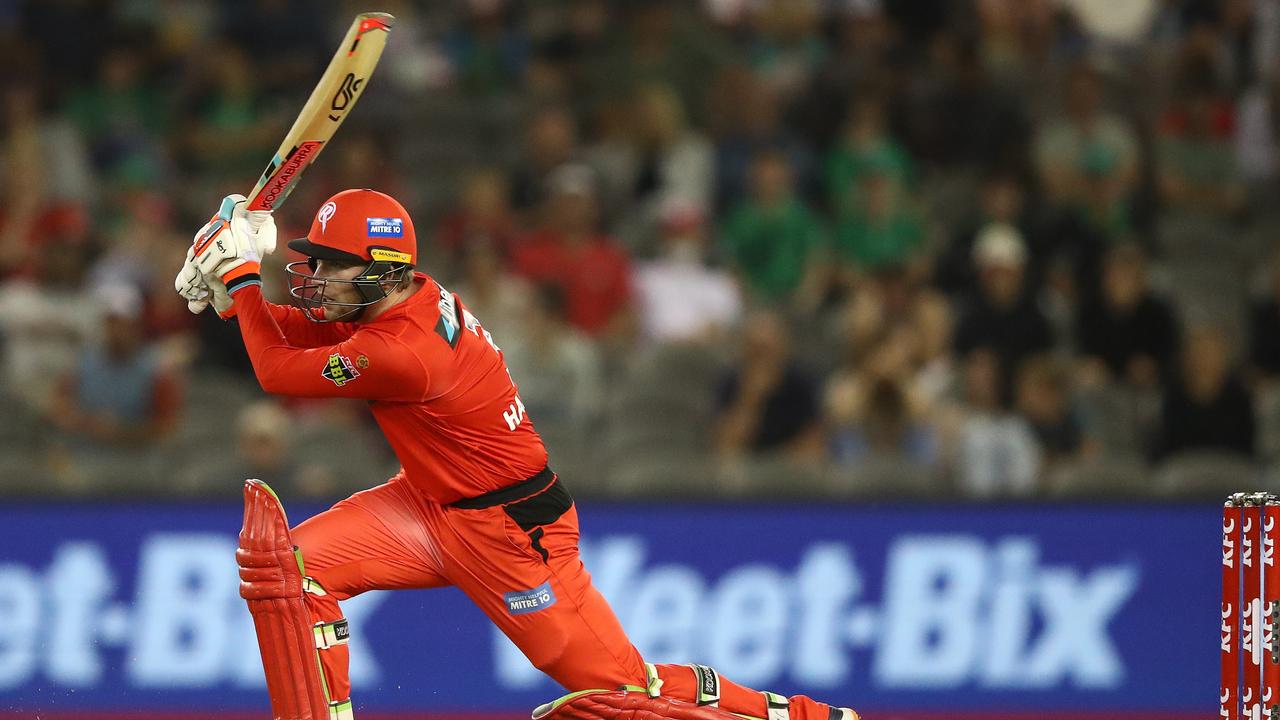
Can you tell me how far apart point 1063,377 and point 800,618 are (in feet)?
10.4

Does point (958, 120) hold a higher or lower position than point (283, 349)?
higher

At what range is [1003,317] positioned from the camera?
44.5ft

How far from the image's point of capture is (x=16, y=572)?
442 inches

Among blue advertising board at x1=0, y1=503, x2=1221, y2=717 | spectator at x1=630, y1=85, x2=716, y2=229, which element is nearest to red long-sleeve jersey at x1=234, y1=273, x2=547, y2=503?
blue advertising board at x1=0, y1=503, x2=1221, y2=717

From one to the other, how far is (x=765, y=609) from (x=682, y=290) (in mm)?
3492

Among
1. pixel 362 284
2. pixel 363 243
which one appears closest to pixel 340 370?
pixel 362 284

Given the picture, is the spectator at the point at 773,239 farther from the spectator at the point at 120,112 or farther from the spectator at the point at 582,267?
the spectator at the point at 120,112

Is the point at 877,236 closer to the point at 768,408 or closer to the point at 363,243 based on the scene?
the point at 768,408

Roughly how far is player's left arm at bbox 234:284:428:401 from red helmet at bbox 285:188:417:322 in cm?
24

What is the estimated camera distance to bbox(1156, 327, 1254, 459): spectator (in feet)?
42.3

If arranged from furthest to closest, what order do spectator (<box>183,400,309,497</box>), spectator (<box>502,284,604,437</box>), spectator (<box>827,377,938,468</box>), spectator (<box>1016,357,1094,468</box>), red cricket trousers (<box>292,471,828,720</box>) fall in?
1. spectator (<box>502,284,604,437</box>)
2. spectator (<box>1016,357,1094,468</box>)
3. spectator (<box>827,377,938,468</box>)
4. spectator (<box>183,400,309,497</box>)
5. red cricket trousers (<box>292,471,828,720</box>)

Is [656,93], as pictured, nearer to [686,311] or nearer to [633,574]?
[686,311]

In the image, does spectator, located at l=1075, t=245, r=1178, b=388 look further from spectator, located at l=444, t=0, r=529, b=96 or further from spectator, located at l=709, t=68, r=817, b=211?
spectator, located at l=444, t=0, r=529, b=96

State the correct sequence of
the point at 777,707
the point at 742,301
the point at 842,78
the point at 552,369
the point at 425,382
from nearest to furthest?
the point at 425,382 → the point at 777,707 → the point at 552,369 → the point at 742,301 → the point at 842,78
